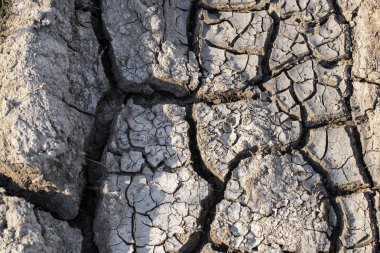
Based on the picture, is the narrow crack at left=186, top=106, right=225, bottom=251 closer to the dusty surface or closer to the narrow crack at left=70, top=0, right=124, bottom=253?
the narrow crack at left=70, top=0, right=124, bottom=253

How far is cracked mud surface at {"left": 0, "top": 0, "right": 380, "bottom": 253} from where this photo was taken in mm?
3326

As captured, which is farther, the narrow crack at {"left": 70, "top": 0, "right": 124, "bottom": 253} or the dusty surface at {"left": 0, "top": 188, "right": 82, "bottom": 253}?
the narrow crack at {"left": 70, "top": 0, "right": 124, "bottom": 253}

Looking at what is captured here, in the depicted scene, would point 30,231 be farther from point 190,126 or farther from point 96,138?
point 190,126

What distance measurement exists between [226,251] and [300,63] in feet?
3.88

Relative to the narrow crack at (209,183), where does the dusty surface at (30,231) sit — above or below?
below

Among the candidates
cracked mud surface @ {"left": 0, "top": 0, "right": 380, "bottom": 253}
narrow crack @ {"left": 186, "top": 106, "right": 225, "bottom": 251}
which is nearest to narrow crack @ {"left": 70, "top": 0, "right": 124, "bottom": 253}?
cracked mud surface @ {"left": 0, "top": 0, "right": 380, "bottom": 253}

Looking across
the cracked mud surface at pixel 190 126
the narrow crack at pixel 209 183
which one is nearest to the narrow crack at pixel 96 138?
the cracked mud surface at pixel 190 126

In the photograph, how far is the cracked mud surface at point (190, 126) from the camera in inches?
131

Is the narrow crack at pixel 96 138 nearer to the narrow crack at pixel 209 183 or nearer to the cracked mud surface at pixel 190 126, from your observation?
the cracked mud surface at pixel 190 126

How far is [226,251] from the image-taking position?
3.36m

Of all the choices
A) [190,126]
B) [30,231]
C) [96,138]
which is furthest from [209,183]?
[30,231]

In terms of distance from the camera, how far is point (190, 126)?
3609mm

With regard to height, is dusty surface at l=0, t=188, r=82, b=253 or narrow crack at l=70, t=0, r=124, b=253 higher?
narrow crack at l=70, t=0, r=124, b=253

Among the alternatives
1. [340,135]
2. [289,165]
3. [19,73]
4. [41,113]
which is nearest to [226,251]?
[289,165]
